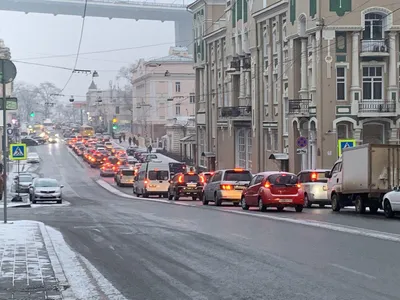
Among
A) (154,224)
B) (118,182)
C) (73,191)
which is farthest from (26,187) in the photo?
(154,224)

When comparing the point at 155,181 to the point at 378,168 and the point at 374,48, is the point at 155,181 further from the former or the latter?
the point at 378,168

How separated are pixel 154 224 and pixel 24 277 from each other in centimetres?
1109

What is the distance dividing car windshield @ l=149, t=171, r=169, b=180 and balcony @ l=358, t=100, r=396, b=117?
12401 millimetres

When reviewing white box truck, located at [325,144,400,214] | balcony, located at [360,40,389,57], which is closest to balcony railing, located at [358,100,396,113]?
balcony, located at [360,40,389,57]

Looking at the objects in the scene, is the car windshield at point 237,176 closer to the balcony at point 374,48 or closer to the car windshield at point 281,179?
the car windshield at point 281,179

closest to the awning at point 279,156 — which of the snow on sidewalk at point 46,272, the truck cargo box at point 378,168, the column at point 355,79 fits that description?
the column at point 355,79

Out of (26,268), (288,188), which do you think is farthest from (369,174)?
(26,268)

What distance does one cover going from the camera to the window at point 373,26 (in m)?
49.2

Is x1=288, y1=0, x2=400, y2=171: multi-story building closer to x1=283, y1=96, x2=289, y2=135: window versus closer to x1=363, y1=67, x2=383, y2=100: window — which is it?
x1=363, y1=67, x2=383, y2=100: window

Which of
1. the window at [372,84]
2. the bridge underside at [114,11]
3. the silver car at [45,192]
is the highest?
the bridge underside at [114,11]

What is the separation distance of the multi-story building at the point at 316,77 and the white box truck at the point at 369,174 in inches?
494

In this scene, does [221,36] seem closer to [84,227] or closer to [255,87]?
[255,87]

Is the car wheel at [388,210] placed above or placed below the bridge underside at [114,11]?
below

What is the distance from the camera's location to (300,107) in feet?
170
